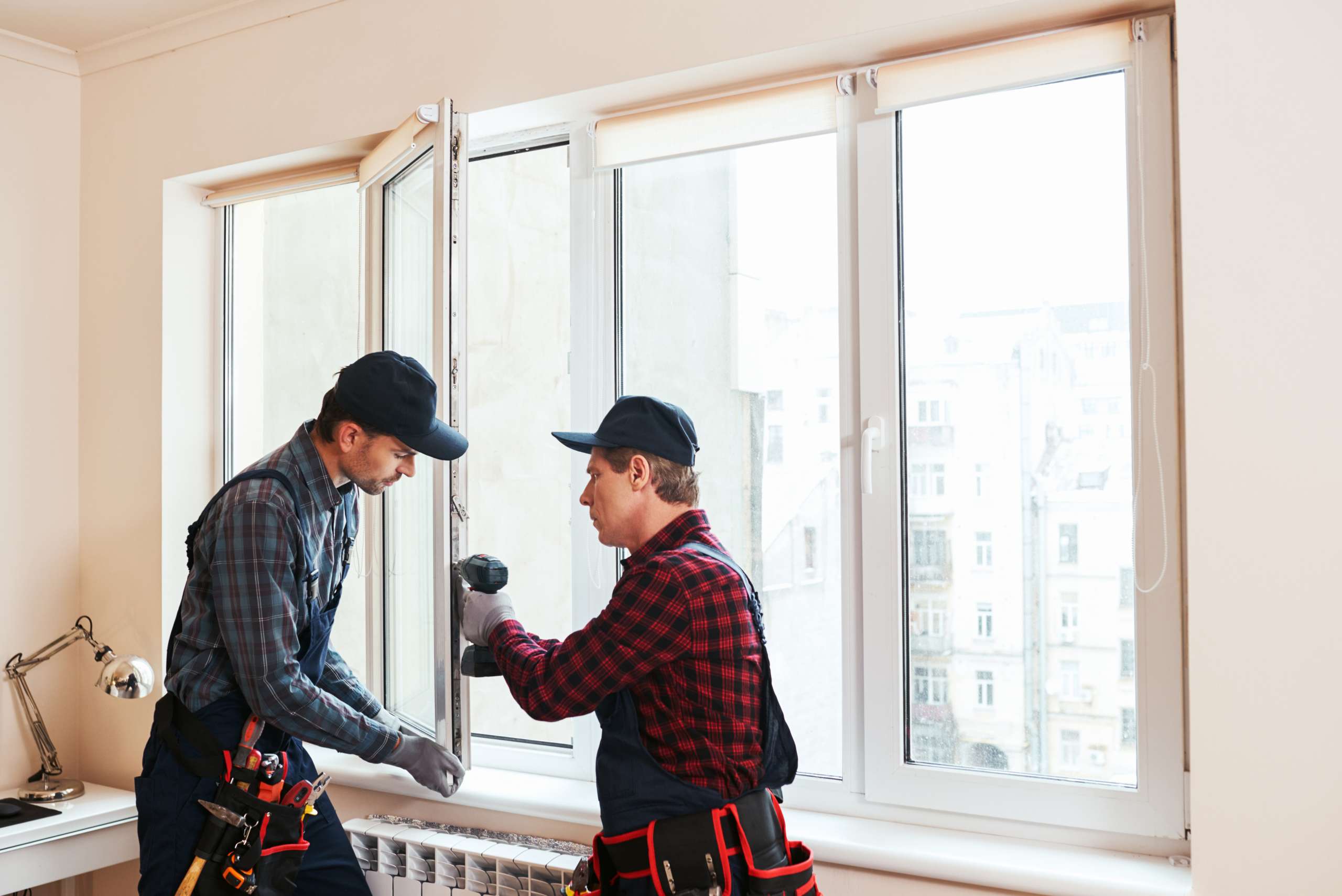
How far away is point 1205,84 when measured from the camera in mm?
1667

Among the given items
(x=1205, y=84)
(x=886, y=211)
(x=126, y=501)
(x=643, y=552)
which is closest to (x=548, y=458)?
(x=643, y=552)

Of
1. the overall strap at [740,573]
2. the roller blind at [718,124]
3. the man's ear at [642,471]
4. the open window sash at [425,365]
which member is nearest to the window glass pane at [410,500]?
the open window sash at [425,365]

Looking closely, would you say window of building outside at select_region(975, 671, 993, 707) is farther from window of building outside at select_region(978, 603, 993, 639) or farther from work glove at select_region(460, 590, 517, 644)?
work glove at select_region(460, 590, 517, 644)

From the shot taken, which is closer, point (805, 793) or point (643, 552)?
point (643, 552)

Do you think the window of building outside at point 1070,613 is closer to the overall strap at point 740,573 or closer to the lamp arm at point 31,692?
the overall strap at point 740,573

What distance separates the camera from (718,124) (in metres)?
2.21

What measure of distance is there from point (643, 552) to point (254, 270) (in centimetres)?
189

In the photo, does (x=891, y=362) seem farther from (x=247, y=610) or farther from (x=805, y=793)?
(x=247, y=610)

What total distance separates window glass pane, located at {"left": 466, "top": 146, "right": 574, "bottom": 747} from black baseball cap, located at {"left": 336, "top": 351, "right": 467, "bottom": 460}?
0.68 meters

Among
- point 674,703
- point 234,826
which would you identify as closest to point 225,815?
point 234,826

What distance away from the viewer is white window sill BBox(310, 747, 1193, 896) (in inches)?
67.3

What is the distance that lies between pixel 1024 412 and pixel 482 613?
113 centimetres

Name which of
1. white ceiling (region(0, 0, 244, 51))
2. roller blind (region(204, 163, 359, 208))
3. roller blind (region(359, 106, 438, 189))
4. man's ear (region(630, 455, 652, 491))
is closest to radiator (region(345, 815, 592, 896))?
man's ear (region(630, 455, 652, 491))

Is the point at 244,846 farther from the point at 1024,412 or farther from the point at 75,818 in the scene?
the point at 1024,412
